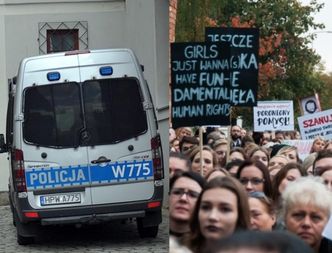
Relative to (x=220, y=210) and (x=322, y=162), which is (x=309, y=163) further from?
(x=220, y=210)

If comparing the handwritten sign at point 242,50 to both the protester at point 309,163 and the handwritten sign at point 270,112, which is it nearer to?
the handwritten sign at point 270,112

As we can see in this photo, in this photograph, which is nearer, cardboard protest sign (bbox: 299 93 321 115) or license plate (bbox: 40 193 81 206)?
cardboard protest sign (bbox: 299 93 321 115)

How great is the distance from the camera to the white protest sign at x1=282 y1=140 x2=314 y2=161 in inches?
58.2

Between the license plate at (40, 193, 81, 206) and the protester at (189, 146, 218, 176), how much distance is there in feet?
1.99

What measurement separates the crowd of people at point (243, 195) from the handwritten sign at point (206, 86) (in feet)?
0.14

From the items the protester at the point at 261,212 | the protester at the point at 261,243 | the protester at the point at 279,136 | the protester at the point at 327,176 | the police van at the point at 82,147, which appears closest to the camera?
the protester at the point at 261,243

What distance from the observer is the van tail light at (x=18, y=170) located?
1.83 metres

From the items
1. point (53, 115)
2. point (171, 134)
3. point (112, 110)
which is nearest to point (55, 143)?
point (53, 115)

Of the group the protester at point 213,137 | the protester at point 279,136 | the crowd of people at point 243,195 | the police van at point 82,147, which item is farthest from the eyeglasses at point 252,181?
the police van at point 82,147

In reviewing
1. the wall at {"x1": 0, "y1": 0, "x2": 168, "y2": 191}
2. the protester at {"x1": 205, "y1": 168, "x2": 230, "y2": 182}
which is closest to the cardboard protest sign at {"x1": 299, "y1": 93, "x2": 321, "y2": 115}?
the protester at {"x1": 205, "y1": 168, "x2": 230, "y2": 182}

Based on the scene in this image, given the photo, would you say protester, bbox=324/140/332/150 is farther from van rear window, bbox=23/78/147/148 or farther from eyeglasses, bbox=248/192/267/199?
van rear window, bbox=23/78/147/148

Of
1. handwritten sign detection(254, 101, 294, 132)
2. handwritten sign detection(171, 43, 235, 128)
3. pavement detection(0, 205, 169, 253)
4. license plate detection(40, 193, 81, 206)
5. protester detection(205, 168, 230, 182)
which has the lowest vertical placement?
pavement detection(0, 205, 169, 253)

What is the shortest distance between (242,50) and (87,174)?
0.72 metres

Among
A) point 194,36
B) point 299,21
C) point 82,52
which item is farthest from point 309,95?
point 82,52
